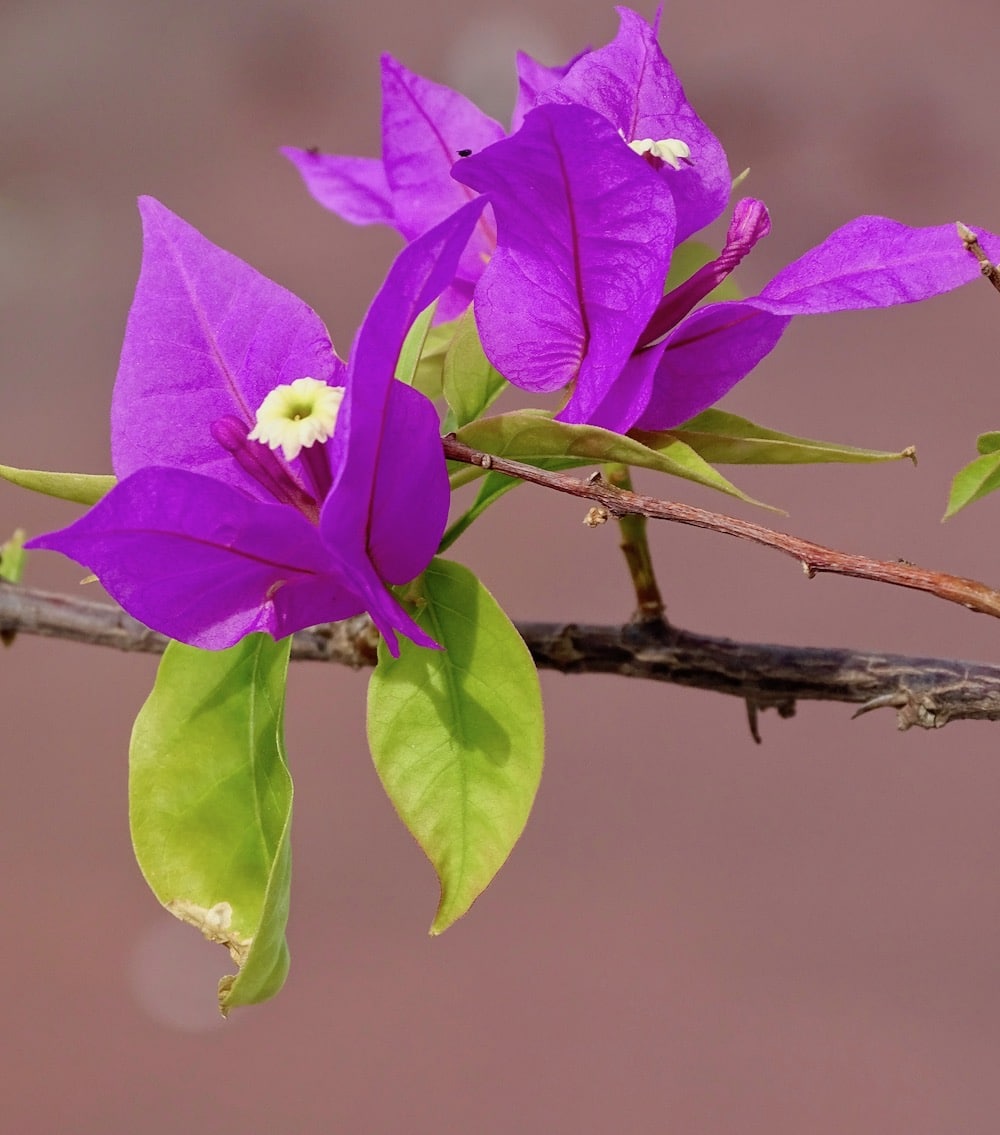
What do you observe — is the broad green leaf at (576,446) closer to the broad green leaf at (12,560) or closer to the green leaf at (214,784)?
the green leaf at (214,784)

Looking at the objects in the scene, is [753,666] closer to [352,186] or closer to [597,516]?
[597,516]

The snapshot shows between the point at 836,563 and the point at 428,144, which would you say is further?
the point at 428,144

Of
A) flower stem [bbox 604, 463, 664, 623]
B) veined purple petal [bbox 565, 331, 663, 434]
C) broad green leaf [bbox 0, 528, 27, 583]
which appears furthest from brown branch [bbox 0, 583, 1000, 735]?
broad green leaf [bbox 0, 528, 27, 583]

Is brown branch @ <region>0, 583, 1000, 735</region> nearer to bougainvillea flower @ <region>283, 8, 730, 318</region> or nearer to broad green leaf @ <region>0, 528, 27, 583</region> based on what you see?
bougainvillea flower @ <region>283, 8, 730, 318</region>

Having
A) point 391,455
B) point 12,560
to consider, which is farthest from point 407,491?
point 12,560

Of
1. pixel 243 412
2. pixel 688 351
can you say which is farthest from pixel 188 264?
pixel 688 351

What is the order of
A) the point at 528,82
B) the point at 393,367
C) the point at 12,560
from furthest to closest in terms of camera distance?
1. the point at 12,560
2. the point at 528,82
3. the point at 393,367

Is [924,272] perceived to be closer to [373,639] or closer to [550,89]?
[550,89]
